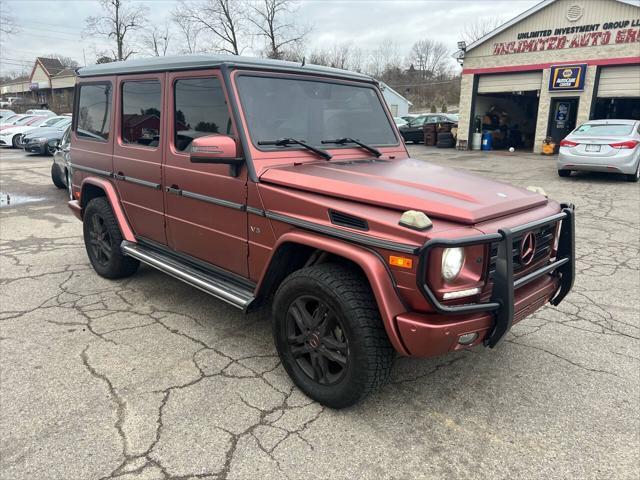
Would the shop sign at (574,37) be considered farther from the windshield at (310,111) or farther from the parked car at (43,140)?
the parked car at (43,140)

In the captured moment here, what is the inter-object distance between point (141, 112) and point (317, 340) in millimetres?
2648

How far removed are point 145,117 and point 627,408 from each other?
13.7ft

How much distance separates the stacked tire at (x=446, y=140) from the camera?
23031 mm

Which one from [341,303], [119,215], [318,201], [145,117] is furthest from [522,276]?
[119,215]

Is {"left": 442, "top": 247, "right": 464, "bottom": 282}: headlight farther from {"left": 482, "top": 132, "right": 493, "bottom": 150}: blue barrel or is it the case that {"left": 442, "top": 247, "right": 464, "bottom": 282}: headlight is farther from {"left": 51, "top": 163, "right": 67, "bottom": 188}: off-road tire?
{"left": 482, "top": 132, "right": 493, "bottom": 150}: blue barrel

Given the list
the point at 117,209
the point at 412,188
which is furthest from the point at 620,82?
the point at 117,209

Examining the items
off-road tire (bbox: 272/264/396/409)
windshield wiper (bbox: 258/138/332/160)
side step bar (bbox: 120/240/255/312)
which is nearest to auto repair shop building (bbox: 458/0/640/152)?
windshield wiper (bbox: 258/138/332/160)

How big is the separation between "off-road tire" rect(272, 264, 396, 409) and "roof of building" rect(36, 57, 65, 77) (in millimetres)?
→ 74924

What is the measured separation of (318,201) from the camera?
9.07 ft

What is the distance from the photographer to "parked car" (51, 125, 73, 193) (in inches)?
371

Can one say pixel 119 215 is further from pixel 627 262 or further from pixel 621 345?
pixel 627 262

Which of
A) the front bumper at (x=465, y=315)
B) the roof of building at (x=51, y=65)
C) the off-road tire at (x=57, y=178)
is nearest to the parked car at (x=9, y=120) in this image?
the off-road tire at (x=57, y=178)

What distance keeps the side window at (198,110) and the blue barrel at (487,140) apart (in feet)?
66.2

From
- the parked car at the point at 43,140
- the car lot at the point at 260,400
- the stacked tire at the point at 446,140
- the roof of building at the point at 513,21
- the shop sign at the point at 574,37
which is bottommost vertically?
the car lot at the point at 260,400
